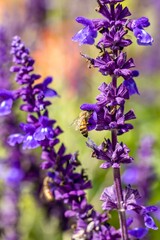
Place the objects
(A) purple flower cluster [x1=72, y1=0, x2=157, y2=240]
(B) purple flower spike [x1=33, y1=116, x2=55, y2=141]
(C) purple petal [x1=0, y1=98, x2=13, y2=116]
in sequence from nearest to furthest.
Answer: (A) purple flower cluster [x1=72, y1=0, x2=157, y2=240]
(B) purple flower spike [x1=33, y1=116, x2=55, y2=141]
(C) purple petal [x1=0, y1=98, x2=13, y2=116]

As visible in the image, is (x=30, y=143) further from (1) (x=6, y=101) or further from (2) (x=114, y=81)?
(2) (x=114, y=81)

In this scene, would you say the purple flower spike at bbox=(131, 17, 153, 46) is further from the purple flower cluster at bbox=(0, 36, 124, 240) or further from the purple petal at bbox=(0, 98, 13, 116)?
the purple petal at bbox=(0, 98, 13, 116)

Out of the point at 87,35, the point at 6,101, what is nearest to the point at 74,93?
the point at 6,101

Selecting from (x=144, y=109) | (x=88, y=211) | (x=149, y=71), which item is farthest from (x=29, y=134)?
(x=149, y=71)

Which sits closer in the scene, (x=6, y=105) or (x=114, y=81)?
(x=114, y=81)

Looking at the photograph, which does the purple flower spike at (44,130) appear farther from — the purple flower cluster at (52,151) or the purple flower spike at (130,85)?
the purple flower spike at (130,85)

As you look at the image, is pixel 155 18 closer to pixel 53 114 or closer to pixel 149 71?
pixel 149 71

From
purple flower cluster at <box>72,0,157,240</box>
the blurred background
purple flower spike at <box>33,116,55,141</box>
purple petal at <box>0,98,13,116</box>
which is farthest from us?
the blurred background

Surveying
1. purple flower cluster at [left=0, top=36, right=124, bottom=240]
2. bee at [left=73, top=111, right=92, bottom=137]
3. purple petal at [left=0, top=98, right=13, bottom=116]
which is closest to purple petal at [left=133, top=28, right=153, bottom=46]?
bee at [left=73, top=111, right=92, bottom=137]
